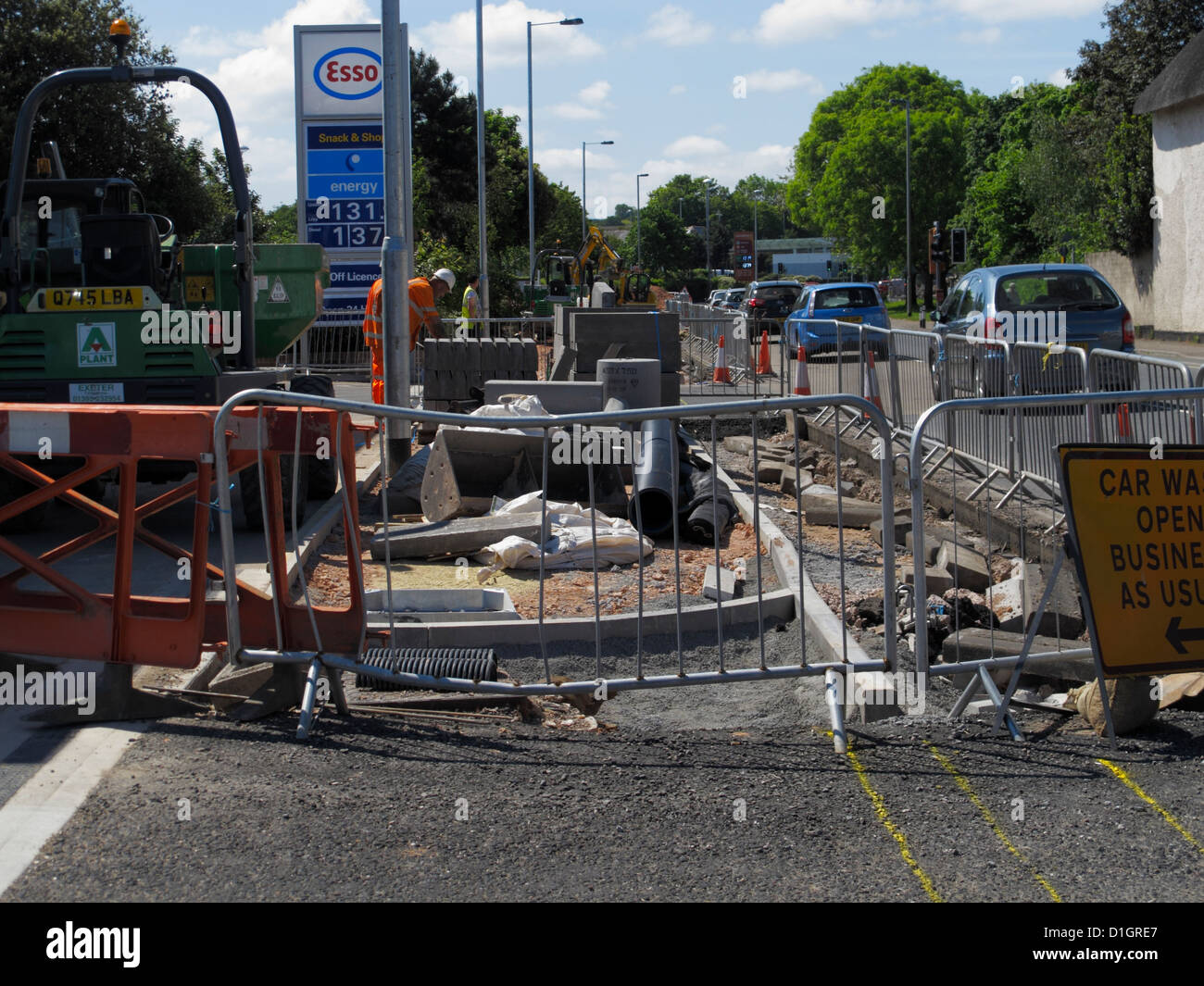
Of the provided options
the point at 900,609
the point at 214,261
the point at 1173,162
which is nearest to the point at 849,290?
the point at 1173,162

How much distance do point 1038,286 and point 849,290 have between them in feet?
44.8

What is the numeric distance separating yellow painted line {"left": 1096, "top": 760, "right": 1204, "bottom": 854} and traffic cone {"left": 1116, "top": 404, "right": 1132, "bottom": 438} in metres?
3.46

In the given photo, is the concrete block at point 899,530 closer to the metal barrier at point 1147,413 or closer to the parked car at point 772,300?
the metal barrier at point 1147,413

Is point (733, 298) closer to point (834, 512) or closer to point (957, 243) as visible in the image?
point (957, 243)

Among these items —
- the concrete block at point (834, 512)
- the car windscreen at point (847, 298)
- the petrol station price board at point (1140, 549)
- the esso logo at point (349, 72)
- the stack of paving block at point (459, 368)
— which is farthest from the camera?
the car windscreen at point (847, 298)

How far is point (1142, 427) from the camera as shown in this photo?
8.27 m

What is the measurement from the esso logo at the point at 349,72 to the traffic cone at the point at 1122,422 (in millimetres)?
14740

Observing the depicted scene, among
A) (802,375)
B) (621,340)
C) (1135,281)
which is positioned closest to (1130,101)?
(1135,281)

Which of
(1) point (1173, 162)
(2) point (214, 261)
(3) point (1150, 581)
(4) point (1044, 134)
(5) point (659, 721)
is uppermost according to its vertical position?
(4) point (1044, 134)

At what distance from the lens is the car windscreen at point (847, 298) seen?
28.8 metres

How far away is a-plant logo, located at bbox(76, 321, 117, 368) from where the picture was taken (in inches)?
376

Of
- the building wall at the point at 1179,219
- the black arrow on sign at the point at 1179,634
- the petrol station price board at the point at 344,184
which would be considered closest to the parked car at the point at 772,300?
the building wall at the point at 1179,219

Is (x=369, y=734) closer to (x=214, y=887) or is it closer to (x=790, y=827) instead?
(x=214, y=887)

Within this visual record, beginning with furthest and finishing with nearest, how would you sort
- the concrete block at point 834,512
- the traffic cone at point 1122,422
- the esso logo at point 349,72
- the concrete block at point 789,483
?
the esso logo at point 349,72
the concrete block at point 789,483
the concrete block at point 834,512
the traffic cone at point 1122,422
